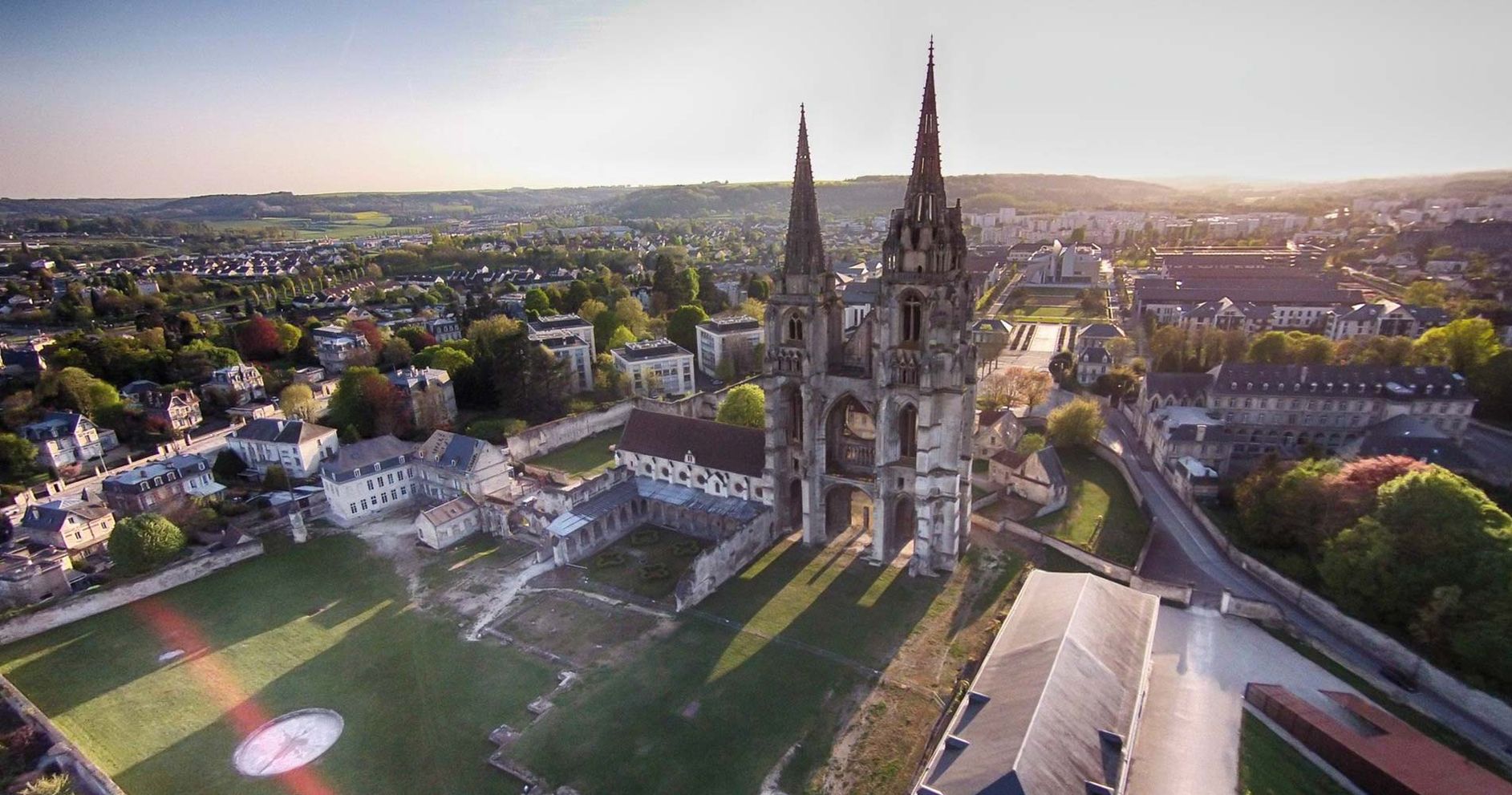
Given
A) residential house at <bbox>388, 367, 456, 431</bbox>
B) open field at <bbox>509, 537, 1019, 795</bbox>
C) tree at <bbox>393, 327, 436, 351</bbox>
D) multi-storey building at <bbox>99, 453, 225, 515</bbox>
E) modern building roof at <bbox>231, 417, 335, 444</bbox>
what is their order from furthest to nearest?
tree at <bbox>393, 327, 436, 351</bbox> < residential house at <bbox>388, 367, 456, 431</bbox> < modern building roof at <bbox>231, 417, 335, 444</bbox> < multi-storey building at <bbox>99, 453, 225, 515</bbox> < open field at <bbox>509, 537, 1019, 795</bbox>

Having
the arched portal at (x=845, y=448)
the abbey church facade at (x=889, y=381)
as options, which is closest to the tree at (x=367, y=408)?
the abbey church facade at (x=889, y=381)

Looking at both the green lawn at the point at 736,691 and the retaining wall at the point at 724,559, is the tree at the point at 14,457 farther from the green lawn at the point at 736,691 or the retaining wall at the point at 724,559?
the retaining wall at the point at 724,559

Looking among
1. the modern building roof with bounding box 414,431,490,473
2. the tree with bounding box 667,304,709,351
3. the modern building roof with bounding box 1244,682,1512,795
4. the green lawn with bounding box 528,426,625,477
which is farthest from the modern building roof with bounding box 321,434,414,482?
the modern building roof with bounding box 1244,682,1512,795

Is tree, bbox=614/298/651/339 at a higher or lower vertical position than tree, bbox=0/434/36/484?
higher

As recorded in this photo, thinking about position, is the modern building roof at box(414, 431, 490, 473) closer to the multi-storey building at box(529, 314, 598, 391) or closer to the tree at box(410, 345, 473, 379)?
the tree at box(410, 345, 473, 379)

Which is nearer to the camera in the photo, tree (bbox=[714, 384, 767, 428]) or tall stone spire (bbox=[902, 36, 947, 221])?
tall stone spire (bbox=[902, 36, 947, 221])


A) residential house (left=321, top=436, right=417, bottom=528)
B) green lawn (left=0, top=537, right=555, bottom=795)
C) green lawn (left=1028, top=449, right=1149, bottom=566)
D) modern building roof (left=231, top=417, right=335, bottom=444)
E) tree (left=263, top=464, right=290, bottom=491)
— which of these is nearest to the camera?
green lawn (left=0, top=537, right=555, bottom=795)
